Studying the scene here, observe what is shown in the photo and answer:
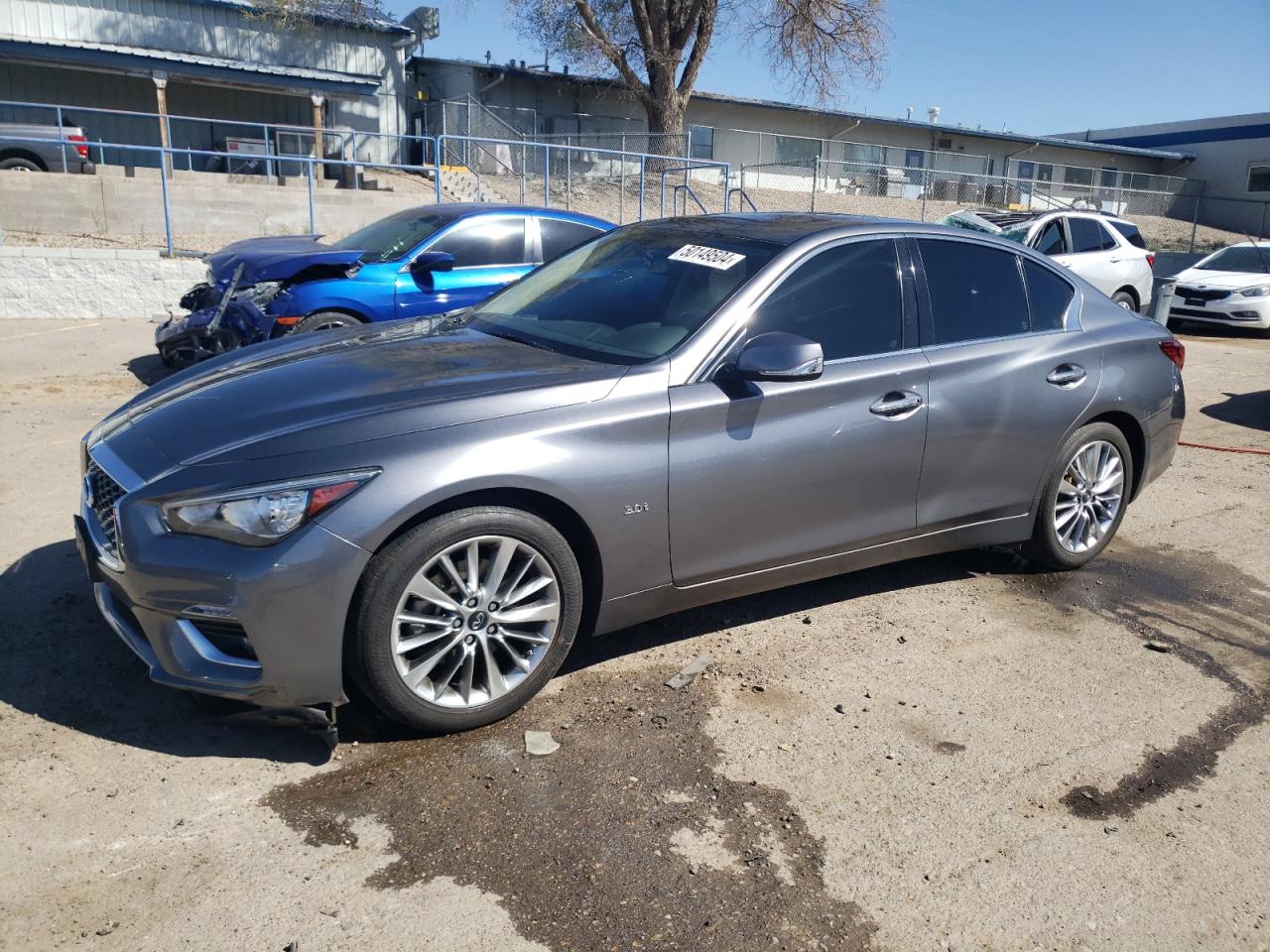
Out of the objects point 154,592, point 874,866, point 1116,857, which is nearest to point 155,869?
point 154,592

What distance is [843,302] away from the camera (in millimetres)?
4180

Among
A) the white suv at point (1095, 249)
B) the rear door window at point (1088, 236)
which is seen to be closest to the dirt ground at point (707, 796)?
the white suv at point (1095, 249)

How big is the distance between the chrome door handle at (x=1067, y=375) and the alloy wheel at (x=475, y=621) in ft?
8.86

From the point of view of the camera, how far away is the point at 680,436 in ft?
11.8

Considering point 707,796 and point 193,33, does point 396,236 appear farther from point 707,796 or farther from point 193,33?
point 193,33

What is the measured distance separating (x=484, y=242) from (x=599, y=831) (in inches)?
259

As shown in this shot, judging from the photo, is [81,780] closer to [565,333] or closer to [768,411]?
[565,333]

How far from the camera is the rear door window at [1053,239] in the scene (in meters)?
13.2

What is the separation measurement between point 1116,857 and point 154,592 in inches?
115

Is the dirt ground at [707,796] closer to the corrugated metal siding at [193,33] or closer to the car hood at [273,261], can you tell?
the car hood at [273,261]

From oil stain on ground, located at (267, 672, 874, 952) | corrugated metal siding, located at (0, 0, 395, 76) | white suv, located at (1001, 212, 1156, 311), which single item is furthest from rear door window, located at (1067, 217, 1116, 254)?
corrugated metal siding, located at (0, 0, 395, 76)

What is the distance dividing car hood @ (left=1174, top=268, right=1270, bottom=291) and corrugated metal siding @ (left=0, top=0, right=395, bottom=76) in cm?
2449

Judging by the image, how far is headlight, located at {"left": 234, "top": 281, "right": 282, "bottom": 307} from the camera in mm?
7871

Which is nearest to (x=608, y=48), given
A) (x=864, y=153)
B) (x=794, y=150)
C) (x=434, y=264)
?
(x=794, y=150)
